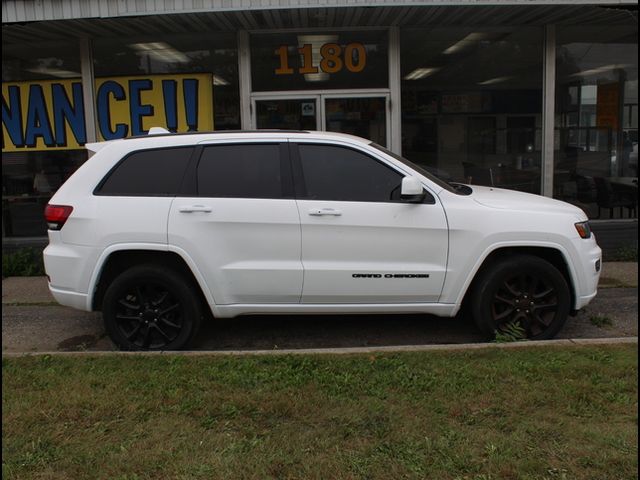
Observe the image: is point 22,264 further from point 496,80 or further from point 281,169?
point 496,80

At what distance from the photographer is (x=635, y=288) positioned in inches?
274

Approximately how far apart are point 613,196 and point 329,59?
190 inches

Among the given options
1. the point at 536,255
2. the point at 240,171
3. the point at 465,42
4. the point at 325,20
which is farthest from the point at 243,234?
the point at 465,42

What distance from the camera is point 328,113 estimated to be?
Result: 8.66 meters

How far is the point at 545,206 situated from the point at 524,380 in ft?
5.51

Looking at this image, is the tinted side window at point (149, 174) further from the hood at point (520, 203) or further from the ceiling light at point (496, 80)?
the ceiling light at point (496, 80)

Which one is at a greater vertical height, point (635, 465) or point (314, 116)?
point (314, 116)

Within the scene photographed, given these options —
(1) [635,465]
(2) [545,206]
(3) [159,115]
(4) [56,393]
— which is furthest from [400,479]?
(3) [159,115]

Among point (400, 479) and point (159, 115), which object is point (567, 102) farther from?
point (400, 479)

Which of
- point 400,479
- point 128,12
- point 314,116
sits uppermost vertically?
point 128,12

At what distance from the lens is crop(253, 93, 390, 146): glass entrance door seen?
28.2 ft

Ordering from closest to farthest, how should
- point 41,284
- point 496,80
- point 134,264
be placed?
point 134,264, point 41,284, point 496,80

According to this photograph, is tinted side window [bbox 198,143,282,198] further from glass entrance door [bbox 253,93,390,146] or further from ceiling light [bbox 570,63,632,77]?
ceiling light [bbox 570,63,632,77]

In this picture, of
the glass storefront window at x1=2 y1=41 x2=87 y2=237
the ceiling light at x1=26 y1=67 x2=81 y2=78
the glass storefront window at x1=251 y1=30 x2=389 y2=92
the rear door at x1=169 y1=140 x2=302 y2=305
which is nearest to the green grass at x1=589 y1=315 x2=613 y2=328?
the rear door at x1=169 y1=140 x2=302 y2=305
